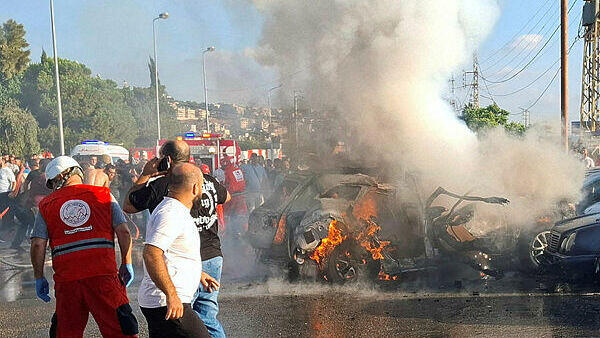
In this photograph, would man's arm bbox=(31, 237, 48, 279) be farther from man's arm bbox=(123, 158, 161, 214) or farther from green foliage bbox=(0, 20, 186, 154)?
green foliage bbox=(0, 20, 186, 154)

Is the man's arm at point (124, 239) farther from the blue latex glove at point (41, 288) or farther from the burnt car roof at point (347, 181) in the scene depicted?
the burnt car roof at point (347, 181)

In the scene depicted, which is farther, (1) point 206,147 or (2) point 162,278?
(1) point 206,147

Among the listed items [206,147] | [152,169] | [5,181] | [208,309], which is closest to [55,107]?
[206,147]

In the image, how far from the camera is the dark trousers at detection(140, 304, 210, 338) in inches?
149

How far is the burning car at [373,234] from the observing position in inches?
320

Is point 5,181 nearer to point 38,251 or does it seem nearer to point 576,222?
point 38,251

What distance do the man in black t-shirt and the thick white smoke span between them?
4454 millimetres

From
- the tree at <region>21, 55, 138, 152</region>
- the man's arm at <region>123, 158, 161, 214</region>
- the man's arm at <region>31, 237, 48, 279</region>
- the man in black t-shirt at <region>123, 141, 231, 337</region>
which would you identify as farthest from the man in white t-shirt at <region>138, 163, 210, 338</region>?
the tree at <region>21, 55, 138, 152</region>

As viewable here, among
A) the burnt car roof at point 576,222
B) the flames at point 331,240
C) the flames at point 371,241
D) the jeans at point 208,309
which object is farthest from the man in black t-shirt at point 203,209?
the burnt car roof at point 576,222

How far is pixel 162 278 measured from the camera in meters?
3.67

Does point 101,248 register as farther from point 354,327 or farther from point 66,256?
point 354,327

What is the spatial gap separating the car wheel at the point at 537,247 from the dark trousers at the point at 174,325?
5.65 metres

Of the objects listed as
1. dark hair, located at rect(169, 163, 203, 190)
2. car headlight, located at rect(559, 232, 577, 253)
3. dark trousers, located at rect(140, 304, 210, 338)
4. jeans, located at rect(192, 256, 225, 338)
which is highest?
dark hair, located at rect(169, 163, 203, 190)

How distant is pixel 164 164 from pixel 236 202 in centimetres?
899
